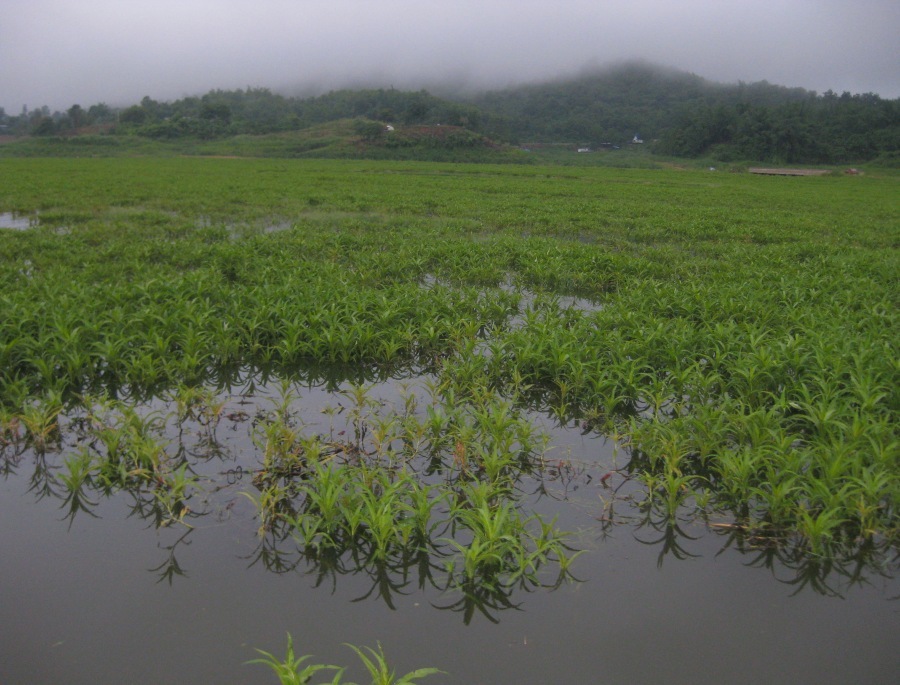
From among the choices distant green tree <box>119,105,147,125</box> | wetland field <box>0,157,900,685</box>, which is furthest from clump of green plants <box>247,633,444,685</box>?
distant green tree <box>119,105,147,125</box>

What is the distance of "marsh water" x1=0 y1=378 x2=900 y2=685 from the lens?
2729 mm

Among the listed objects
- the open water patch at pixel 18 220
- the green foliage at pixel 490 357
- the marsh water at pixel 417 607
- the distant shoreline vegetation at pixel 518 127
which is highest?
the distant shoreline vegetation at pixel 518 127

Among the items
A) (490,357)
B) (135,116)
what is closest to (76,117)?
(135,116)

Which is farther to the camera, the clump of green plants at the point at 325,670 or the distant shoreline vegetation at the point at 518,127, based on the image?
the distant shoreline vegetation at the point at 518,127

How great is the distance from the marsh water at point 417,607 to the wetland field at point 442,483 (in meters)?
0.01

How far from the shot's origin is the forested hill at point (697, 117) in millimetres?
64188

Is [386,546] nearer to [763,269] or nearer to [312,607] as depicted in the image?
[312,607]

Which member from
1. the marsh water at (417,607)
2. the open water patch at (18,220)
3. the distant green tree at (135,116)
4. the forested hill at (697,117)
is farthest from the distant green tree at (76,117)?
the marsh water at (417,607)

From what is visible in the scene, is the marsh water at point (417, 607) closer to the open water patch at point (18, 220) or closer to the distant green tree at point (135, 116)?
the open water patch at point (18, 220)

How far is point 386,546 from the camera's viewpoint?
11.1 ft

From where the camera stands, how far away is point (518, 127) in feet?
334

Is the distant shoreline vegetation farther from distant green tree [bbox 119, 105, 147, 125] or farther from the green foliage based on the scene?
the green foliage

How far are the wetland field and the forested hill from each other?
6733cm

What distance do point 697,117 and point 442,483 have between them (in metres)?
78.9
